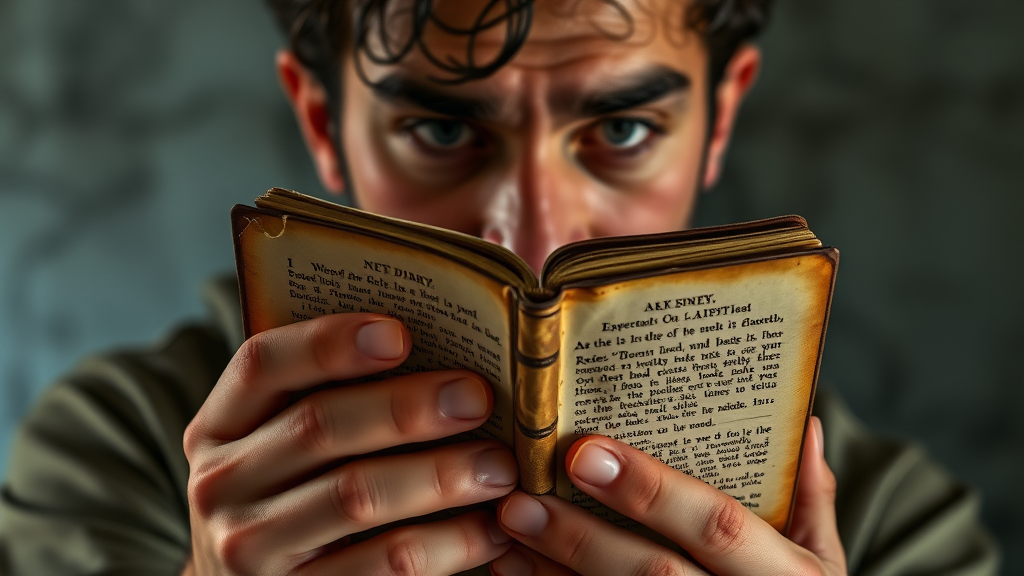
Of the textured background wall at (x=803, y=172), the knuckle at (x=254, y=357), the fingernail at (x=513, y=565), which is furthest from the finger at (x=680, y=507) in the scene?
the textured background wall at (x=803, y=172)

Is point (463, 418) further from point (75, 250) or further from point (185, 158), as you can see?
point (75, 250)

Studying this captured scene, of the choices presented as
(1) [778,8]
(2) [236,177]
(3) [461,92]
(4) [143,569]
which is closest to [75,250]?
(2) [236,177]

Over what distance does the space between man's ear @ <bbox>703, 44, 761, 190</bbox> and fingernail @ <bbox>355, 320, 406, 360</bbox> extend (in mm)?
700

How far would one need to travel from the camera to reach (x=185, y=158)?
55.9 inches

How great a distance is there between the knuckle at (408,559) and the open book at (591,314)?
98 millimetres

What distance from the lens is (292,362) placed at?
60 centimetres

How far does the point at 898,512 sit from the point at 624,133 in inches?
24.4

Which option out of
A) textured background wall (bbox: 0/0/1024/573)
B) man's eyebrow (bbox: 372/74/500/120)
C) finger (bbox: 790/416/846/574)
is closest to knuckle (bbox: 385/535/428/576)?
finger (bbox: 790/416/846/574)

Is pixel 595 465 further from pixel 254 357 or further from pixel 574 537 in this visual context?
pixel 254 357

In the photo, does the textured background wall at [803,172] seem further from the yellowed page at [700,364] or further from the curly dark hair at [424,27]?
the yellowed page at [700,364]

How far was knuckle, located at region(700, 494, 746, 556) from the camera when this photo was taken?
2.01 feet

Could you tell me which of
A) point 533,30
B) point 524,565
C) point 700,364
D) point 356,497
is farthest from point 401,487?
point 533,30

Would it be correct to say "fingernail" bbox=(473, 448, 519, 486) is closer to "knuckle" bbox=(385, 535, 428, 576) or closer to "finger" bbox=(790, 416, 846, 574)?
"knuckle" bbox=(385, 535, 428, 576)

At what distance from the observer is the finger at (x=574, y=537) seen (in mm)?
611
